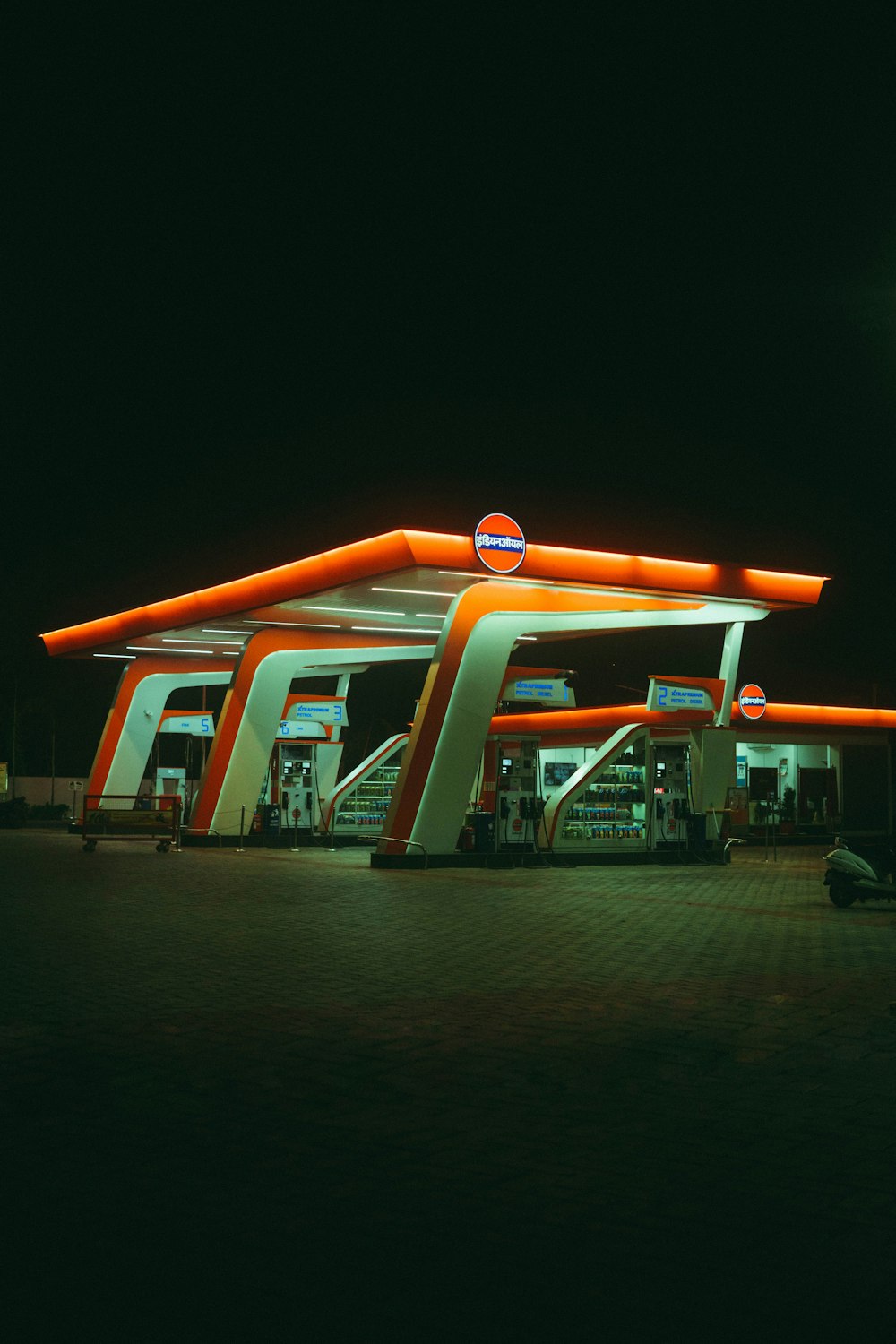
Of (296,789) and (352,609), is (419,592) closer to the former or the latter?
(352,609)

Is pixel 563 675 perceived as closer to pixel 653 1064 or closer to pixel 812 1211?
pixel 653 1064

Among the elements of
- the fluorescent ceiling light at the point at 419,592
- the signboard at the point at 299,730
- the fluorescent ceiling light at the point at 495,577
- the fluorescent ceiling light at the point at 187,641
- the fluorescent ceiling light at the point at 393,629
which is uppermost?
the fluorescent ceiling light at the point at 393,629

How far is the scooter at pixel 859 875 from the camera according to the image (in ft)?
54.1

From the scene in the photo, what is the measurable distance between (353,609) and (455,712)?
20.1ft

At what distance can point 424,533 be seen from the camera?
2180 centimetres

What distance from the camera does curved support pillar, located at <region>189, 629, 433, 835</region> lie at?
32.8 m

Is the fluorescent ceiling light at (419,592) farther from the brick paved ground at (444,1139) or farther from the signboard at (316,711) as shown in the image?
the brick paved ground at (444,1139)

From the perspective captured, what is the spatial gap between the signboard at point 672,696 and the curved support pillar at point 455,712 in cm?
353

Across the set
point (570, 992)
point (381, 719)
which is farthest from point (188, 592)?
point (381, 719)

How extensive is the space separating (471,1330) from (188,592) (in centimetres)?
2787

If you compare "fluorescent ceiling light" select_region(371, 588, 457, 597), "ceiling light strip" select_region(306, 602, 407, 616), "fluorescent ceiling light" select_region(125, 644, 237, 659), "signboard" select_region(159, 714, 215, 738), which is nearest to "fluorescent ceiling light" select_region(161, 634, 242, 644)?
"fluorescent ceiling light" select_region(125, 644, 237, 659)

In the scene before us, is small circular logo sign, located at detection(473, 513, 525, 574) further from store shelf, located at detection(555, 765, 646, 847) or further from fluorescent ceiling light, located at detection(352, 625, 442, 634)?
fluorescent ceiling light, located at detection(352, 625, 442, 634)

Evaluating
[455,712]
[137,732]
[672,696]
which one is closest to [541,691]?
[672,696]

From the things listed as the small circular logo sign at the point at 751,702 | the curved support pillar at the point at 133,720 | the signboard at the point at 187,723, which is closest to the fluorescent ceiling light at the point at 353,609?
the small circular logo sign at the point at 751,702
